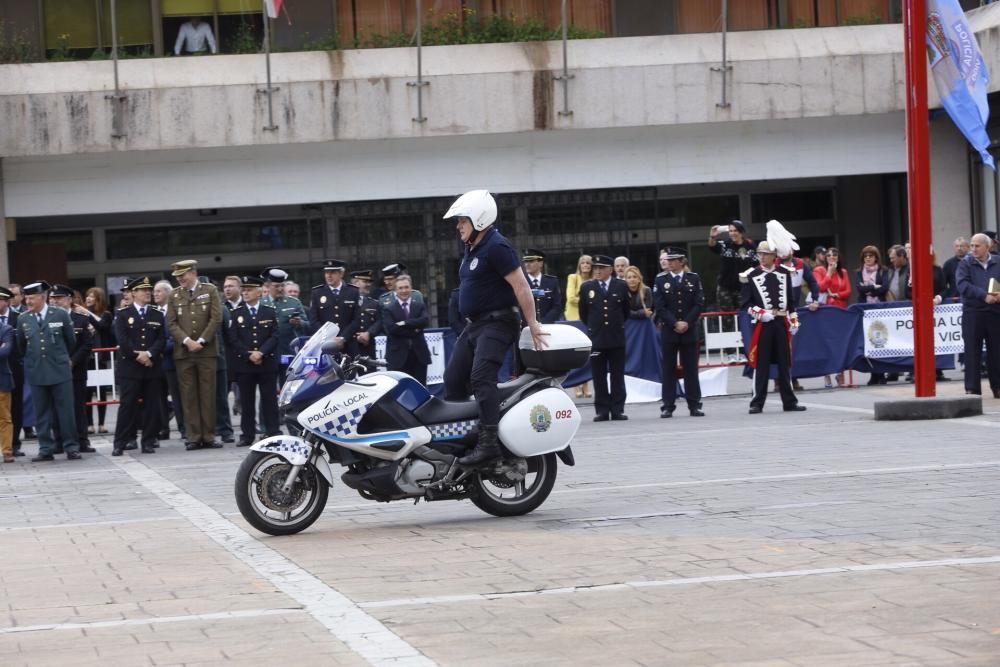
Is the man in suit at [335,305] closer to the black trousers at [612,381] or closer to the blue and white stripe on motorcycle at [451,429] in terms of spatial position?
the black trousers at [612,381]

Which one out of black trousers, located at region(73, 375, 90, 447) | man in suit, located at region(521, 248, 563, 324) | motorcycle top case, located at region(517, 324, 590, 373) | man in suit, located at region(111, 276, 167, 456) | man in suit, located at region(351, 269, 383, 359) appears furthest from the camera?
man in suit, located at region(351, 269, 383, 359)

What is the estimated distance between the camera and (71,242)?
31.9 m

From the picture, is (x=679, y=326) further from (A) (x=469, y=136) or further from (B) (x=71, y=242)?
(B) (x=71, y=242)

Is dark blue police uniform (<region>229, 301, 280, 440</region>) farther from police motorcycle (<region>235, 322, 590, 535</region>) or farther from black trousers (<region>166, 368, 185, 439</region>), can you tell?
police motorcycle (<region>235, 322, 590, 535</region>)


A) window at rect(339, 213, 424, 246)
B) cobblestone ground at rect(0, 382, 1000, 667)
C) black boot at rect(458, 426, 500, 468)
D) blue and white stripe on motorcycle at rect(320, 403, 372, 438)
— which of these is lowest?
cobblestone ground at rect(0, 382, 1000, 667)

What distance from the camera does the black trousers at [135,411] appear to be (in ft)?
56.4

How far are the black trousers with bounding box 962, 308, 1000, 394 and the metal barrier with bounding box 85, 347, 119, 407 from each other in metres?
10.0

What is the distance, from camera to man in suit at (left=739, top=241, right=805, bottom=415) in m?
17.5

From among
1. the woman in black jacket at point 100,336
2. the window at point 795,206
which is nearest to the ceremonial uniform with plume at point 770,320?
the woman in black jacket at point 100,336

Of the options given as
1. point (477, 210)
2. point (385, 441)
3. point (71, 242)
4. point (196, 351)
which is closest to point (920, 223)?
point (477, 210)

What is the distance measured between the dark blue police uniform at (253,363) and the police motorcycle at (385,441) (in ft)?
24.7

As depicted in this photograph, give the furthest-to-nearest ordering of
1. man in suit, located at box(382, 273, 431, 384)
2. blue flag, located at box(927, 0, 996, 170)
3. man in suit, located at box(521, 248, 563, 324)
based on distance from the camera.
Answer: man in suit, located at box(382, 273, 431, 384) < man in suit, located at box(521, 248, 563, 324) < blue flag, located at box(927, 0, 996, 170)

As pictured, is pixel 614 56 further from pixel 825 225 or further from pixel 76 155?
pixel 76 155

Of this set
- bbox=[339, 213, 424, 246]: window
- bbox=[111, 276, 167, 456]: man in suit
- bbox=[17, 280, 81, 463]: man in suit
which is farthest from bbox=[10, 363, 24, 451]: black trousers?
bbox=[339, 213, 424, 246]: window
